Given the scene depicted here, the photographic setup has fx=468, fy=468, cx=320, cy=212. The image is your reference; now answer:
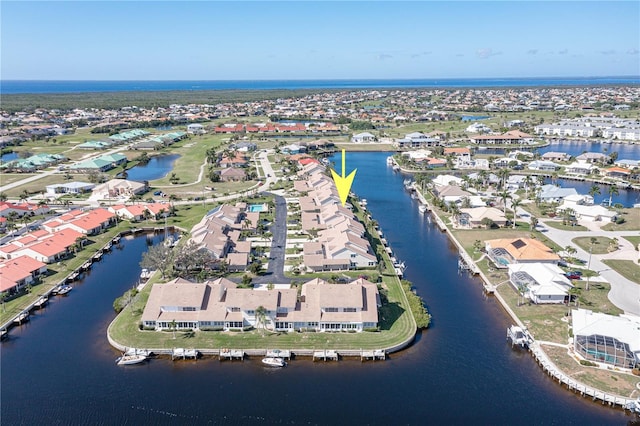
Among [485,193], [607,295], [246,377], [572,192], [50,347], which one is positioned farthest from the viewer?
[485,193]

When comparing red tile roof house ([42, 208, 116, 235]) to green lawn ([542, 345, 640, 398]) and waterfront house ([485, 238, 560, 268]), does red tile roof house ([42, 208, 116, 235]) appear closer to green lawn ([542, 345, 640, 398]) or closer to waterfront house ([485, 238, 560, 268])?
waterfront house ([485, 238, 560, 268])

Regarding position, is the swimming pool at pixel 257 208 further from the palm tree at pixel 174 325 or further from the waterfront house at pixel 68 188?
the waterfront house at pixel 68 188

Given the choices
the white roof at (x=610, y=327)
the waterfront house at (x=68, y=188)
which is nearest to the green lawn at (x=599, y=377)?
the white roof at (x=610, y=327)

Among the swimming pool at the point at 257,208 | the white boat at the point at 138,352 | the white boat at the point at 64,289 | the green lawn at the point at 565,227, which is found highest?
the swimming pool at the point at 257,208

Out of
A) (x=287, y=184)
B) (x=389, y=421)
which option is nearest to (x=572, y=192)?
(x=287, y=184)

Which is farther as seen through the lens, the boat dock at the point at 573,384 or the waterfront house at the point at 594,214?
the waterfront house at the point at 594,214

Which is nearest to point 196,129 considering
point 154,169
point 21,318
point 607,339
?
point 154,169

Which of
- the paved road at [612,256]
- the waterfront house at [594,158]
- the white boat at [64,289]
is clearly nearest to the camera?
the paved road at [612,256]

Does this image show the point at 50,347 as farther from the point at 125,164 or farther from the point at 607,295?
the point at 125,164
